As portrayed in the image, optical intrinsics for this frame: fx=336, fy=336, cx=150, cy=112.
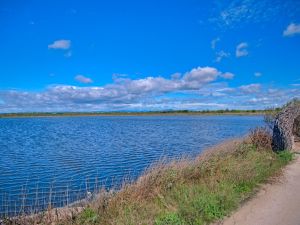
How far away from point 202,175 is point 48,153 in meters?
17.0

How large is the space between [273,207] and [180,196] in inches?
95.0

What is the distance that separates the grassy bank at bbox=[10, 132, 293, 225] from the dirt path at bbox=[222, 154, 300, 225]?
1.03 feet

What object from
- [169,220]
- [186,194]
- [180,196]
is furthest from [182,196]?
[169,220]

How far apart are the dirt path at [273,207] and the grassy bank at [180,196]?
0.31m

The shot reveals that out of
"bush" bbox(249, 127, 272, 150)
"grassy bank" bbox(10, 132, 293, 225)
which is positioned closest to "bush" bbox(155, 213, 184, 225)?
"grassy bank" bbox(10, 132, 293, 225)

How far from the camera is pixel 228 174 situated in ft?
35.6

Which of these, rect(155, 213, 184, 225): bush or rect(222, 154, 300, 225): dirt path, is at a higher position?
rect(155, 213, 184, 225): bush

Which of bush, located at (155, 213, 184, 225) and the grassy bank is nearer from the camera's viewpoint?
bush, located at (155, 213, 184, 225)

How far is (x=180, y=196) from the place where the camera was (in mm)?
8961

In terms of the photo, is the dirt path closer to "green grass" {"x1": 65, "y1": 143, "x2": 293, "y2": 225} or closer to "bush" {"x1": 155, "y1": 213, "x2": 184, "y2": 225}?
"green grass" {"x1": 65, "y1": 143, "x2": 293, "y2": 225}

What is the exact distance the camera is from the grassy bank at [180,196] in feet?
25.1

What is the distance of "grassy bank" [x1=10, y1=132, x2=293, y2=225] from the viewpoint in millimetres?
7648

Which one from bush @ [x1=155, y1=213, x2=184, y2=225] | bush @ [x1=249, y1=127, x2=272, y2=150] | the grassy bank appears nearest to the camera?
bush @ [x1=155, y1=213, x2=184, y2=225]

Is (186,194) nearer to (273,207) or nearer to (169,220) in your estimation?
(169,220)
